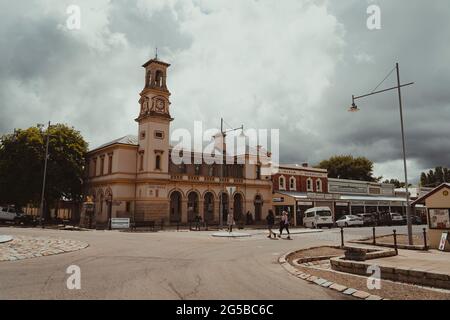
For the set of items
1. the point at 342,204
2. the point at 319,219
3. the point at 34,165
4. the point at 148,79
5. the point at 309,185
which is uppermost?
the point at 148,79

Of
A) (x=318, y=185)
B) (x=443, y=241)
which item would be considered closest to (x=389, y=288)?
(x=443, y=241)

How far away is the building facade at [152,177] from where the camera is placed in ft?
122

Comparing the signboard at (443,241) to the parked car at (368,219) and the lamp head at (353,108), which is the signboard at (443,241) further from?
the parked car at (368,219)

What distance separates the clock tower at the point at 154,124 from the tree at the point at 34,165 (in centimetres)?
882

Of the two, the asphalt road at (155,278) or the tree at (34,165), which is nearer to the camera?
the asphalt road at (155,278)

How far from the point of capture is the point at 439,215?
16.5 m

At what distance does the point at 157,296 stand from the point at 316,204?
135 ft

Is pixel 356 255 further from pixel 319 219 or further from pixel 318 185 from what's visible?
pixel 318 185

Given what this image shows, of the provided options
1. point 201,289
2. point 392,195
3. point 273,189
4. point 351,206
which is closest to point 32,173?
point 273,189

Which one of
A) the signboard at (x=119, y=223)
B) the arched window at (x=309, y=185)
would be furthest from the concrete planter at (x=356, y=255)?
the arched window at (x=309, y=185)

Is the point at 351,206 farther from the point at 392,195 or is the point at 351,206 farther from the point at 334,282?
A: the point at 334,282

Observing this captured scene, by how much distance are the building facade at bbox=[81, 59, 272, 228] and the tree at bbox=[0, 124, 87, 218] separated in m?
3.54

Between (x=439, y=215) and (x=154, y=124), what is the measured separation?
28.5 m

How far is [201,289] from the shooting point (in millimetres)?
7555
